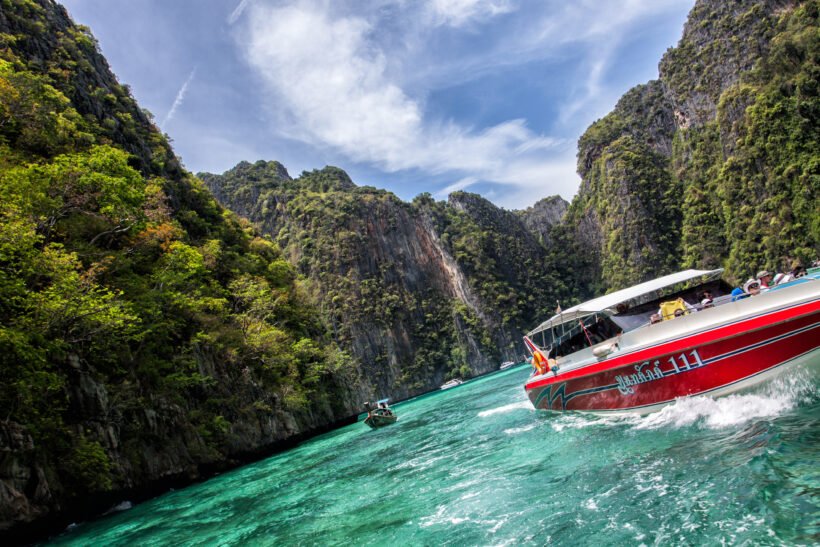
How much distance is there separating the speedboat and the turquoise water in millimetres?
348

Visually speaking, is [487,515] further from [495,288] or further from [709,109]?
[495,288]

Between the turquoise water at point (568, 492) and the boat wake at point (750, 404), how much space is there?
0.02 meters

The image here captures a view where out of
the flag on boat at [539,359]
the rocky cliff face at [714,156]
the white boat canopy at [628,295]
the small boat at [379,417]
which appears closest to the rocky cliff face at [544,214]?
the rocky cliff face at [714,156]

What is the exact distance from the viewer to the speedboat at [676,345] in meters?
6.60

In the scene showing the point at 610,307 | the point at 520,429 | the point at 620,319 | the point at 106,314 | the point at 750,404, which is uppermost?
the point at 106,314

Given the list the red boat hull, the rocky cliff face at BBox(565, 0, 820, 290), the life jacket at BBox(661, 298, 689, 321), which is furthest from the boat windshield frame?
the rocky cliff face at BBox(565, 0, 820, 290)

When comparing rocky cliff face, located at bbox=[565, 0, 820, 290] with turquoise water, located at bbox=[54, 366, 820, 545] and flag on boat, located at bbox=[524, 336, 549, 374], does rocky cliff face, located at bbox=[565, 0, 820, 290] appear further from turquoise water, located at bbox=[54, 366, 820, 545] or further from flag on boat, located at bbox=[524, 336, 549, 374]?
turquoise water, located at bbox=[54, 366, 820, 545]

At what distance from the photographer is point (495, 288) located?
354 ft

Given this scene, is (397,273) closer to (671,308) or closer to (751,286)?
(671,308)

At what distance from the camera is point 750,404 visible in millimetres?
6828

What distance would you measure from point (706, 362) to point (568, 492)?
3.69 meters

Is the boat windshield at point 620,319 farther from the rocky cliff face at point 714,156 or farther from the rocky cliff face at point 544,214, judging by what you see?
the rocky cliff face at point 544,214

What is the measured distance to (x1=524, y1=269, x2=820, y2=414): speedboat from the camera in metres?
6.60

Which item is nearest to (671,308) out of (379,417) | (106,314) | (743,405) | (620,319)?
(620,319)
